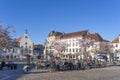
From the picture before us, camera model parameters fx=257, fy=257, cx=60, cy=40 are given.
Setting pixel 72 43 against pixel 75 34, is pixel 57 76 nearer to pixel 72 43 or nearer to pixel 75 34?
pixel 72 43

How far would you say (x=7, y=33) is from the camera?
39.5 metres

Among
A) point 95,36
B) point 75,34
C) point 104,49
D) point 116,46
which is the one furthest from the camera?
point 75,34

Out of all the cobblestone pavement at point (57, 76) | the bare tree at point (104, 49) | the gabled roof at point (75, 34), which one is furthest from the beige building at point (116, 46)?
the cobblestone pavement at point (57, 76)

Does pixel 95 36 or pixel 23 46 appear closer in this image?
pixel 95 36

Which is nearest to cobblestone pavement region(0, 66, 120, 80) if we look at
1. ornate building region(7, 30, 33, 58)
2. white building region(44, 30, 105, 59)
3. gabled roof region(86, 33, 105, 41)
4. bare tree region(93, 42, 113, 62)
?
bare tree region(93, 42, 113, 62)

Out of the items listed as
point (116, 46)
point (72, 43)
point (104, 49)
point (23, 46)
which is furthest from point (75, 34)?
point (104, 49)

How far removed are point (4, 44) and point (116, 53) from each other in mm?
56246

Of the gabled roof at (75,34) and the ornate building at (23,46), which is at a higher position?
the gabled roof at (75,34)

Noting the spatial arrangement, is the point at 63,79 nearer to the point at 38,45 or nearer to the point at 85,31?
the point at 85,31

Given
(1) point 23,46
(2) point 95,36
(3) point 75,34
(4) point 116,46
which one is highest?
(3) point 75,34

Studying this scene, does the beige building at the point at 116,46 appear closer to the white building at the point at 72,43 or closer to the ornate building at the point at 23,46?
the white building at the point at 72,43

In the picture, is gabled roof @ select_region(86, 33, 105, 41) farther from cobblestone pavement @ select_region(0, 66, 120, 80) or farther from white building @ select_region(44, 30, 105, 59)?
cobblestone pavement @ select_region(0, 66, 120, 80)

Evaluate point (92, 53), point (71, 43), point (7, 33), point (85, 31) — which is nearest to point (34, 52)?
point (71, 43)

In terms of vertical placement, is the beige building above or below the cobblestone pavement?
above
